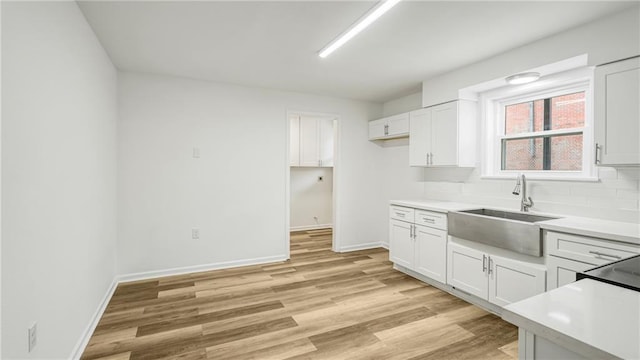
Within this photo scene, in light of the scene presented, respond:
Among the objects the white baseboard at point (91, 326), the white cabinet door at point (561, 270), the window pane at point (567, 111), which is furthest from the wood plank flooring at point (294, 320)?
the window pane at point (567, 111)

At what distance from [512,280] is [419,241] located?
114 cm

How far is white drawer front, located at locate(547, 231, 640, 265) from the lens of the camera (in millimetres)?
2014

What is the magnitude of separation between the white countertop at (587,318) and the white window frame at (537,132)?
2.24m

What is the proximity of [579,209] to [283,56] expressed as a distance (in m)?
3.16

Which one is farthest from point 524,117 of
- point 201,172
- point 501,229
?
point 201,172

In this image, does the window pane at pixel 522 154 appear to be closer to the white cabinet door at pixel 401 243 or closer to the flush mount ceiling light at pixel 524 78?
the flush mount ceiling light at pixel 524 78

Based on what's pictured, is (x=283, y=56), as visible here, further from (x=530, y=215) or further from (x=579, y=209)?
(x=579, y=209)

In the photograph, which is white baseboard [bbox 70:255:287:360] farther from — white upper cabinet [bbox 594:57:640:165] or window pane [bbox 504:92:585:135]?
white upper cabinet [bbox 594:57:640:165]

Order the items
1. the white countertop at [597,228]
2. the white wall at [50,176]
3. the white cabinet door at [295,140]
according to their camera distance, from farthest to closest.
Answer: the white cabinet door at [295,140] → the white countertop at [597,228] → the white wall at [50,176]

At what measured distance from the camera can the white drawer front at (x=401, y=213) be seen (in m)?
3.80

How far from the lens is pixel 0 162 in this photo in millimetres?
1273

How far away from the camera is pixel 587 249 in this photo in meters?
2.16

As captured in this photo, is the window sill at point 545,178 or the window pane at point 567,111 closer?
the window sill at point 545,178

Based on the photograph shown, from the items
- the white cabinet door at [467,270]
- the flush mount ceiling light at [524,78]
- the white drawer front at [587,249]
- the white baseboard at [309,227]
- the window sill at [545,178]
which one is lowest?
the white baseboard at [309,227]
